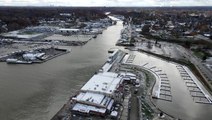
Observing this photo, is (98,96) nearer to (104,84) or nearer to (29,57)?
(104,84)

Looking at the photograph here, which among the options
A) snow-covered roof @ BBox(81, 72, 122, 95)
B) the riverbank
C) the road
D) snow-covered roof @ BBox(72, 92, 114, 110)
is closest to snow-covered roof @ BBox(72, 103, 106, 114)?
snow-covered roof @ BBox(72, 92, 114, 110)

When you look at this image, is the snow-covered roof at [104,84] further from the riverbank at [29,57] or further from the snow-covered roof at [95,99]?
the riverbank at [29,57]

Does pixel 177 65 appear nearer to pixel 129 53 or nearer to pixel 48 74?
pixel 129 53

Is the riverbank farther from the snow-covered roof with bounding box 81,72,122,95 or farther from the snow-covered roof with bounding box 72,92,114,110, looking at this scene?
the snow-covered roof with bounding box 72,92,114,110

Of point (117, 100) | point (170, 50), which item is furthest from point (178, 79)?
point (170, 50)

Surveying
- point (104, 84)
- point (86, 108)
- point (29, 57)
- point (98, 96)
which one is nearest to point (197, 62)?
point (104, 84)

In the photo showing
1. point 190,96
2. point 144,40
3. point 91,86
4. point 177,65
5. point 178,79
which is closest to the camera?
point 91,86

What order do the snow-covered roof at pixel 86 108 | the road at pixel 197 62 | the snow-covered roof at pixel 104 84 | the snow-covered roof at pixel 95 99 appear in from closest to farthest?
1. the snow-covered roof at pixel 86 108
2. the snow-covered roof at pixel 95 99
3. the snow-covered roof at pixel 104 84
4. the road at pixel 197 62

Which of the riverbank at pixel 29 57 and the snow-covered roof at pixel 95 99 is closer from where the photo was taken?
the snow-covered roof at pixel 95 99

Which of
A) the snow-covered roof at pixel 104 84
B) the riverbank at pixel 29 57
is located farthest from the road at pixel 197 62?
the riverbank at pixel 29 57
